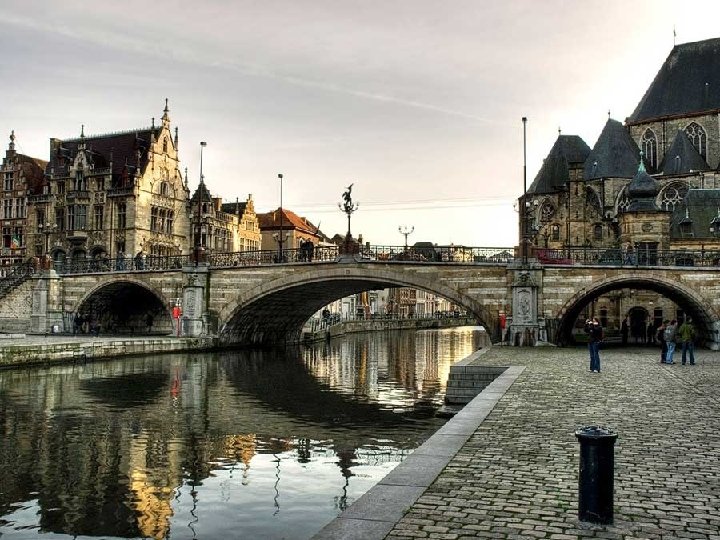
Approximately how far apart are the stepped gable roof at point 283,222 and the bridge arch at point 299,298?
141ft

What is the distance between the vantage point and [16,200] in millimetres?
71125

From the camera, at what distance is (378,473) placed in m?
14.3

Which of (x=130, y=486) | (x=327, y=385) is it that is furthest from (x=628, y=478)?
(x=327, y=385)

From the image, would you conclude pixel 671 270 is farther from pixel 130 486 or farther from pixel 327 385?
pixel 130 486

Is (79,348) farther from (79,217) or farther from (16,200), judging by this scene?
(16,200)

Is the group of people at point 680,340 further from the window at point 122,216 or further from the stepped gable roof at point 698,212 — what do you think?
the window at point 122,216

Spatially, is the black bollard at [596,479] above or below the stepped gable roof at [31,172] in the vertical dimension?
below

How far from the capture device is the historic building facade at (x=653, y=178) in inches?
2490

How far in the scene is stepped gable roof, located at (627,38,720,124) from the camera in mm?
72188

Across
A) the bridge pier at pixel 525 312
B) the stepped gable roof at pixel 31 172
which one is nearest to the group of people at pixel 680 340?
the bridge pier at pixel 525 312

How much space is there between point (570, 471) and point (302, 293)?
40791 millimetres

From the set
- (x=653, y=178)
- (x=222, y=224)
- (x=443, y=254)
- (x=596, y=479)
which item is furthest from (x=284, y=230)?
(x=596, y=479)

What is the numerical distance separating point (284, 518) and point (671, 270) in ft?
110

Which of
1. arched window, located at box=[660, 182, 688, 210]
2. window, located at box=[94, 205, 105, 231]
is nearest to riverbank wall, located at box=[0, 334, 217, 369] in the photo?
window, located at box=[94, 205, 105, 231]
